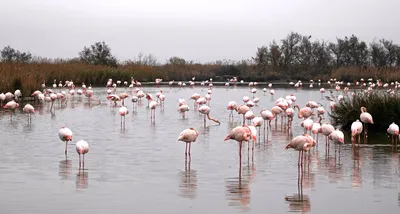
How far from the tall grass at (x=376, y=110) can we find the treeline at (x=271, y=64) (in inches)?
1203

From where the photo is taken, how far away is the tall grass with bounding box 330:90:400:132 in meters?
18.0

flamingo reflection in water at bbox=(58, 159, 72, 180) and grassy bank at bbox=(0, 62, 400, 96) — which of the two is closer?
flamingo reflection in water at bbox=(58, 159, 72, 180)

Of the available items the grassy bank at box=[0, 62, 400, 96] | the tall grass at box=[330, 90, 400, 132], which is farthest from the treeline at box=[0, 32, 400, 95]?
the tall grass at box=[330, 90, 400, 132]

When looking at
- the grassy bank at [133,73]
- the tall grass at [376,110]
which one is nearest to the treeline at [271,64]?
the grassy bank at [133,73]

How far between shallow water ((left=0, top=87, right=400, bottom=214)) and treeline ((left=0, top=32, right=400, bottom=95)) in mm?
33679

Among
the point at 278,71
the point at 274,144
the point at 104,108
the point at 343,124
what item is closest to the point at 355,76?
the point at 278,71

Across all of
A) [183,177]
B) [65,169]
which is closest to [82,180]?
[65,169]

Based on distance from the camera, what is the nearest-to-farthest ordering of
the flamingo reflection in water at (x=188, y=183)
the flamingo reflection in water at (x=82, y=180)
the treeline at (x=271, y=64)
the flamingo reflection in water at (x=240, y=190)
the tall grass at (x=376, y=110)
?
1. the flamingo reflection in water at (x=240, y=190)
2. the flamingo reflection in water at (x=188, y=183)
3. the flamingo reflection in water at (x=82, y=180)
4. the tall grass at (x=376, y=110)
5. the treeline at (x=271, y=64)

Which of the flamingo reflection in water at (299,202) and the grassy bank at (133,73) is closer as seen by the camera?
the flamingo reflection in water at (299,202)

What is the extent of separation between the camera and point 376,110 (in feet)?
59.8

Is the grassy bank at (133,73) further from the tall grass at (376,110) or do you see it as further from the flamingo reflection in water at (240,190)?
the flamingo reflection in water at (240,190)

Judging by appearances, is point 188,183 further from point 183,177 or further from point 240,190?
point 240,190

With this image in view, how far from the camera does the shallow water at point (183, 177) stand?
29.1ft

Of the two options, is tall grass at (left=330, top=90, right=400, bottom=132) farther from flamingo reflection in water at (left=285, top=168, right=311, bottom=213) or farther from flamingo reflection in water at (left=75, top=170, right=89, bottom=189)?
flamingo reflection in water at (left=75, top=170, right=89, bottom=189)
